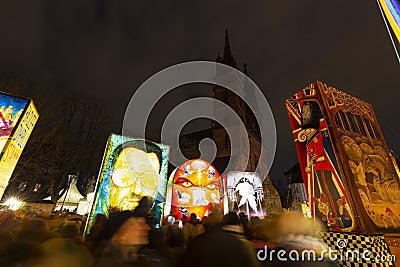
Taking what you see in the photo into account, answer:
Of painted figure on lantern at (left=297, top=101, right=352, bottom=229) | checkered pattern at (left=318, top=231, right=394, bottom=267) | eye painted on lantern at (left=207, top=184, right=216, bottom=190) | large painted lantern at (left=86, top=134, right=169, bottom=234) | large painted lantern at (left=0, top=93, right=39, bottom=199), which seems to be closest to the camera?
A: checkered pattern at (left=318, top=231, right=394, bottom=267)

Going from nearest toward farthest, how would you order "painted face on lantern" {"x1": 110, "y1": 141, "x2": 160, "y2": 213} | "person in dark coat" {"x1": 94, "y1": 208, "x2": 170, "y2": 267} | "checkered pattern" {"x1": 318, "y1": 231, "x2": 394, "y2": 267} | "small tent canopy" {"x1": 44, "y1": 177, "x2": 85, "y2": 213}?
"person in dark coat" {"x1": 94, "y1": 208, "x2": 170, "y2": 267} → "checkered pattern" {"x1": 318, "y1": 231, "x2": 394, "y2": 267} → "painted face on lantern" {"x1": 110, "y1": 141, "x2": 160, "y2": 213} → "small tent canopy" {"x1": 44, "y1": 177, "x2": 85, "y2": 213}

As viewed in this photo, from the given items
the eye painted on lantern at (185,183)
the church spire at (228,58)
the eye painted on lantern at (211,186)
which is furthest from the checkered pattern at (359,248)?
the church spire at (228,58)

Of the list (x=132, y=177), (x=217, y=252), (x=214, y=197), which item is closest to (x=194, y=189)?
(x=214, y=197)

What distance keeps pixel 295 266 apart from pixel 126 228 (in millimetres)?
2159

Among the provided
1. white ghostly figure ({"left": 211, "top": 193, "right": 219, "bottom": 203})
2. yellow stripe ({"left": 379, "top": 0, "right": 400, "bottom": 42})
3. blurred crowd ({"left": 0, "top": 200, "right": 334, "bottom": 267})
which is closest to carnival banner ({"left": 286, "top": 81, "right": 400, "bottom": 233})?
yellow stripe ({"left": 379, "top": 0, "right": 400, "bottom": 42})

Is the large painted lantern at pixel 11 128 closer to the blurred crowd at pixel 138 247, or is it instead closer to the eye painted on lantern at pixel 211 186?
the blurred crowd at pixel 138 247

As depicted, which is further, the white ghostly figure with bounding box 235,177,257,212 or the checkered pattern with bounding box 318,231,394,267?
the white ghostly figure with bounding box 235,177,257,212

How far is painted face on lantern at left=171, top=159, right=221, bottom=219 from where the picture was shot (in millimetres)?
9734

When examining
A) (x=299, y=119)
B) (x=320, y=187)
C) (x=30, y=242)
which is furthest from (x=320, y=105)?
(x=30, y=242)

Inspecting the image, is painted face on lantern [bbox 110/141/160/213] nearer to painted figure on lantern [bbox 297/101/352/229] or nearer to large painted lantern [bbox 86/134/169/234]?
large painted lantern [bbox 86/134/169/234]

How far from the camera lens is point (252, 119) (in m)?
46.8

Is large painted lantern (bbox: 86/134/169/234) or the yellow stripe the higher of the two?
the yellow stripe

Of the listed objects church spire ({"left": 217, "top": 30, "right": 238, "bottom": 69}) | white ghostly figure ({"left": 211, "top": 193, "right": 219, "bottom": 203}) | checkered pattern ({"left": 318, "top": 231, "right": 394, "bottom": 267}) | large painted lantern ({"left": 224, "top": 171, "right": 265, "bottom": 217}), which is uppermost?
church spire ({"left": 217, "top": 30, "right": 238, "bottom": 69})

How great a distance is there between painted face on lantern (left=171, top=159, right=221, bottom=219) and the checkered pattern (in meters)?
6.01
